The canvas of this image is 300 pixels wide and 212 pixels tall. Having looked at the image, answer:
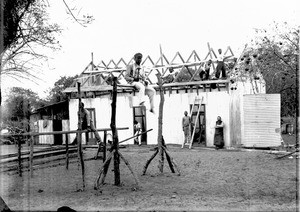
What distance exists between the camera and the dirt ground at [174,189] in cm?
Result: 661

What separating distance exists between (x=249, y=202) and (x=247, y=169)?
3.94m

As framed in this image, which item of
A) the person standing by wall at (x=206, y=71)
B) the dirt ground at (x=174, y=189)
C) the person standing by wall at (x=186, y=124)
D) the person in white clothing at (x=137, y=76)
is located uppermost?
the person standing by wall at (x=206, y=71)

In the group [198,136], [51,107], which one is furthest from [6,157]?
[51,107]

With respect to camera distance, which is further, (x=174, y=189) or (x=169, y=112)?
(x=169, y=112)

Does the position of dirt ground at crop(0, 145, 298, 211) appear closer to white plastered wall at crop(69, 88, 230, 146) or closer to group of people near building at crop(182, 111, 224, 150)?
group of people near building at crop(182, 111, 224, 150)

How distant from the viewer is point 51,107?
1039 inches

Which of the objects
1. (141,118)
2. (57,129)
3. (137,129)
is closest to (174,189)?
(137,129)

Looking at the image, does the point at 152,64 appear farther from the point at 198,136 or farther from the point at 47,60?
the point at 47,60

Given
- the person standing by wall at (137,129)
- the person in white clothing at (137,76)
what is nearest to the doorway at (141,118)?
the person standing by wall at (137,129)

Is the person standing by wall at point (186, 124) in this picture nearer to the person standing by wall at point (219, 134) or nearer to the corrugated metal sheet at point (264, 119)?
the person standing by wall at point (219, 134)

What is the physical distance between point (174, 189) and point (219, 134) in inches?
415

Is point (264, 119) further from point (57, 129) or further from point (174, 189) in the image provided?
point (57, 129)

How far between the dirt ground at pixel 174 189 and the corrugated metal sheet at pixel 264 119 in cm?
341

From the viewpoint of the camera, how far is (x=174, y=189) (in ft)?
26.4
